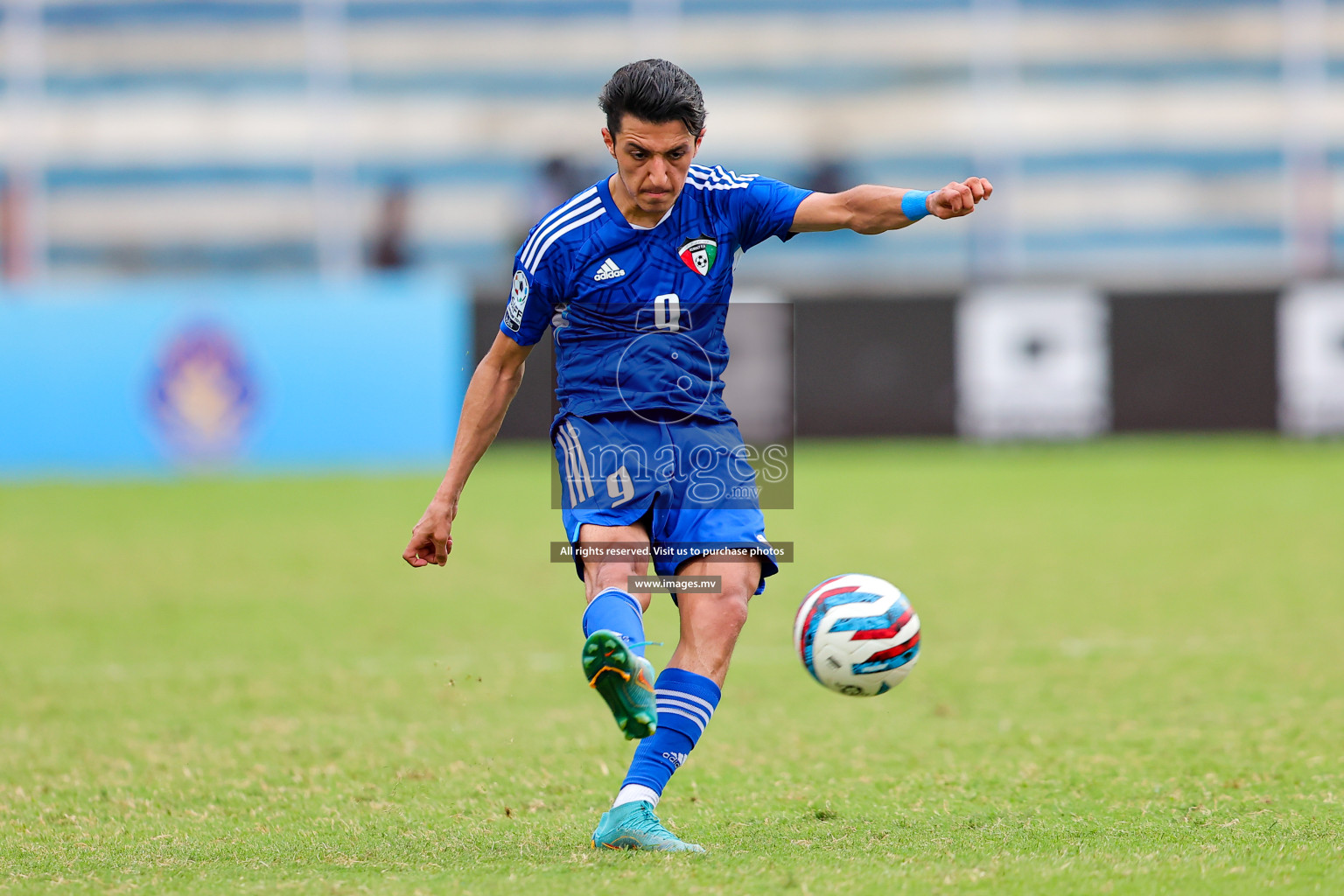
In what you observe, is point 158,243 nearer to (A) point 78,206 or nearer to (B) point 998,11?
(A) point 78,206

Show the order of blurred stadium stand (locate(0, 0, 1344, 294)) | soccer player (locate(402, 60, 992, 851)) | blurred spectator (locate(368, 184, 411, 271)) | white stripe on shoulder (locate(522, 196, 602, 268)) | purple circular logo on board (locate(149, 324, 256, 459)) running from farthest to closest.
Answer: blurred stadium stand (locate(0, 0, 1344, 294)), blurred spectator (locate(368, 184, 411, 271)), purple circular logo on board (locate(149, 324, 256, 459)), white stripe on shoulder (locate(522, 196, 602, 268)), soccer player (locate(402, 60, 992, 851))

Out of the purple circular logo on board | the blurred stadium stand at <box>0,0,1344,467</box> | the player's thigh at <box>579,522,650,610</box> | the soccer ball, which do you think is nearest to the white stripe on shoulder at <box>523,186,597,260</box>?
the player's thigh at <box>579,522,650,610</box>

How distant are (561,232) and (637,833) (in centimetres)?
156

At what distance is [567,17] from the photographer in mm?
20484

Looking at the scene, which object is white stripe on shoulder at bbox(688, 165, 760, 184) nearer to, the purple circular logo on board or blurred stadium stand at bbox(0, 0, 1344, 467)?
the purple circular logo on board

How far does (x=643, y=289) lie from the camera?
14.4 feet

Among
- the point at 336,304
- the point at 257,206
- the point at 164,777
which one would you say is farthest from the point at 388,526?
the point at 257,206

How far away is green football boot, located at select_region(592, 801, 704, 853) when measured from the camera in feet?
13.5

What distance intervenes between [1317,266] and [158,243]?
44.5ft

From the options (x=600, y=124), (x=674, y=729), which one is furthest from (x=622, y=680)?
(x=600, y=124)

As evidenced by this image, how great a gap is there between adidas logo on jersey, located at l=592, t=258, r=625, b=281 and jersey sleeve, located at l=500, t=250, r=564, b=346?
0.34 ft

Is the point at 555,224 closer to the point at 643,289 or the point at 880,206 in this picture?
the point at 643,289

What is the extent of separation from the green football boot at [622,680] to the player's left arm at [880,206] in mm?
1204

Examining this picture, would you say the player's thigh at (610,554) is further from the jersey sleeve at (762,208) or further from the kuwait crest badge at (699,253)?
the jersey sleeve at (762,208)
